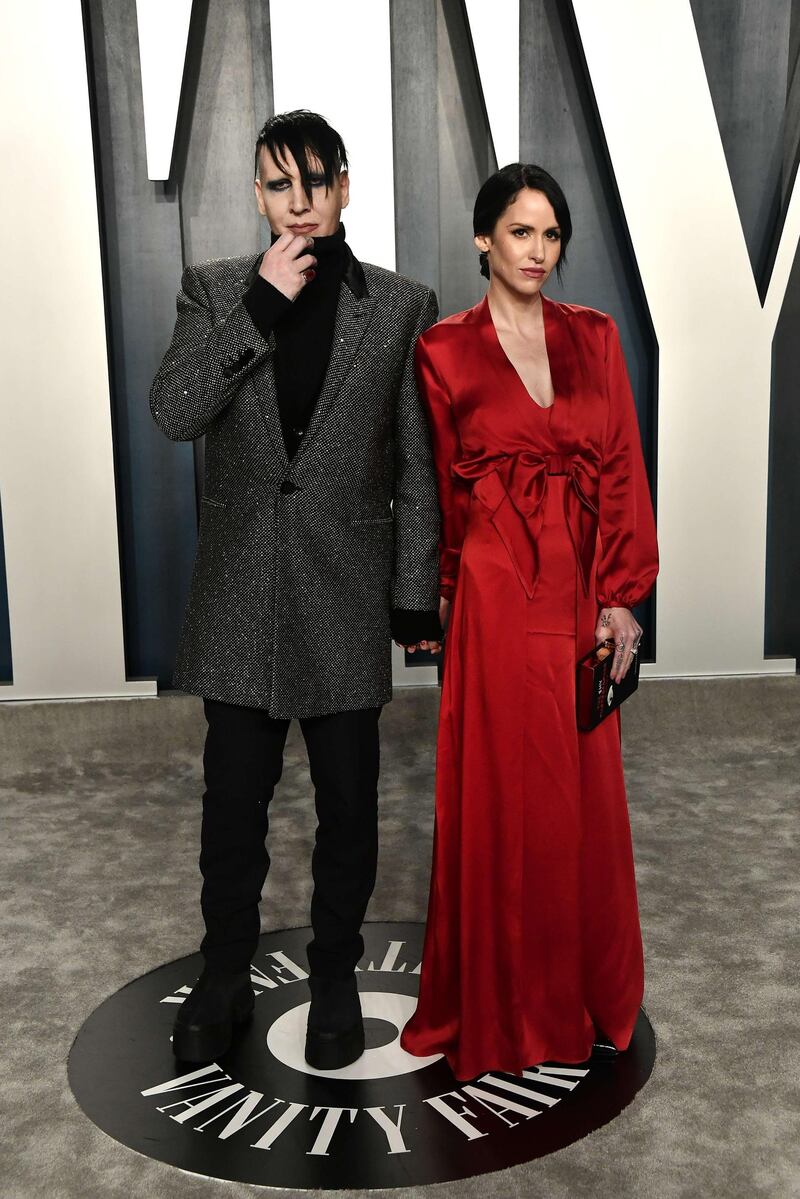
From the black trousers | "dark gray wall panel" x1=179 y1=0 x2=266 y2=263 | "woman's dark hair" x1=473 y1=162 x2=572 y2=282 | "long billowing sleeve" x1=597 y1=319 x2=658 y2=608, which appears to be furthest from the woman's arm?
"dark gray wall panel" x1=179 y1=0 x2=266 y2=263

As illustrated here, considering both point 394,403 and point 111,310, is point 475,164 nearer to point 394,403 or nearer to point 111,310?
point 111,310

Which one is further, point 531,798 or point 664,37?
point 664,37

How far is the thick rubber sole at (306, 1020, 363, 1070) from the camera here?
6.99ft

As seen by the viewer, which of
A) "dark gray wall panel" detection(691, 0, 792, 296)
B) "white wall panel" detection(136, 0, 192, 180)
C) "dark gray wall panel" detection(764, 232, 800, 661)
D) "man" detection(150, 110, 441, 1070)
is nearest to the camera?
"man" detection(150, 110, 441, 1070)

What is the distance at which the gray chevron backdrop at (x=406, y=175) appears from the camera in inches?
153

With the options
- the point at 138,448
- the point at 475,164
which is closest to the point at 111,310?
the point at 138,448

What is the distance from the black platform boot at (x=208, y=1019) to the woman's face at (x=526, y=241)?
1347 millimetres

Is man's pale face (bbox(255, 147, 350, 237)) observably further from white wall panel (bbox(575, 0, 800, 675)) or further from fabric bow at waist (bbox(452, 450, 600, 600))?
white wall panel (bbox(575, 0, 800, 675))

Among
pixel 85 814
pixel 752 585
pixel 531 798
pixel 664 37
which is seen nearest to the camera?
pixel 531 798

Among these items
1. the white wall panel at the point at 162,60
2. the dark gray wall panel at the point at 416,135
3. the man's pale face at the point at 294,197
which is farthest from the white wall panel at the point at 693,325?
the man's pale face at the point at 294,197

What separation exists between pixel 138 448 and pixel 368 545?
2153mm

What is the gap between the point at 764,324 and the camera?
406 cm

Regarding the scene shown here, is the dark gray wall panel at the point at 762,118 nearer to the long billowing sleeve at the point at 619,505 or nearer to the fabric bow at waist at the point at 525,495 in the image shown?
the long billowing sleeve at the point at 619,505

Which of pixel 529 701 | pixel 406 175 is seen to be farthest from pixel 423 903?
pixel 406 175
